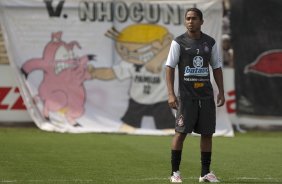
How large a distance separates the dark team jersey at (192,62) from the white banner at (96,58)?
8409 millimetres

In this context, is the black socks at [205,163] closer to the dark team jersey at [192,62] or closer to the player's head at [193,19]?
the dark team jersey at [192,62]

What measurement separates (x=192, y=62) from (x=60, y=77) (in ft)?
29.6

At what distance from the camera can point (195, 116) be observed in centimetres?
904

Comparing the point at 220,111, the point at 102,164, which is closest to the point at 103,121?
the point at 220,111

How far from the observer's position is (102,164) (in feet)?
35.7

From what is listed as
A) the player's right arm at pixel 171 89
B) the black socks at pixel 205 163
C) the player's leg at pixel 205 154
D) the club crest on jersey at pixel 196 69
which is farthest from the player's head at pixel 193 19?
the black socks at pixel 205 163

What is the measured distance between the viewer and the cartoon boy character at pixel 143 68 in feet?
58.4

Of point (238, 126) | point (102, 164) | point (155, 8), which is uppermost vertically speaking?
point (155, 8)

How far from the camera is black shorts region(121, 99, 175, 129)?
694 inches

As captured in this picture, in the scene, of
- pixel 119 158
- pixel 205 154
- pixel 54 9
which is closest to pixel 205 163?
pixel 205 154

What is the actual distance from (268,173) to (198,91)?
1.77 metres

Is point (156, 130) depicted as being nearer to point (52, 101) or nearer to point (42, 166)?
point (52, 101)

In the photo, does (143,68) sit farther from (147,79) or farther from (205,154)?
(205,154)

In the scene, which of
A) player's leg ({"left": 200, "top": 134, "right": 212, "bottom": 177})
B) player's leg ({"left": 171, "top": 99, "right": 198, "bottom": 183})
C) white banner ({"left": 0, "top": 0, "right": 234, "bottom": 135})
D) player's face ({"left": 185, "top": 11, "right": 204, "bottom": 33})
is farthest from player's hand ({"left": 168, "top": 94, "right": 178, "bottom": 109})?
white banner ({"left": 0, "top": 0, "right": 234, "bottom": 135})
